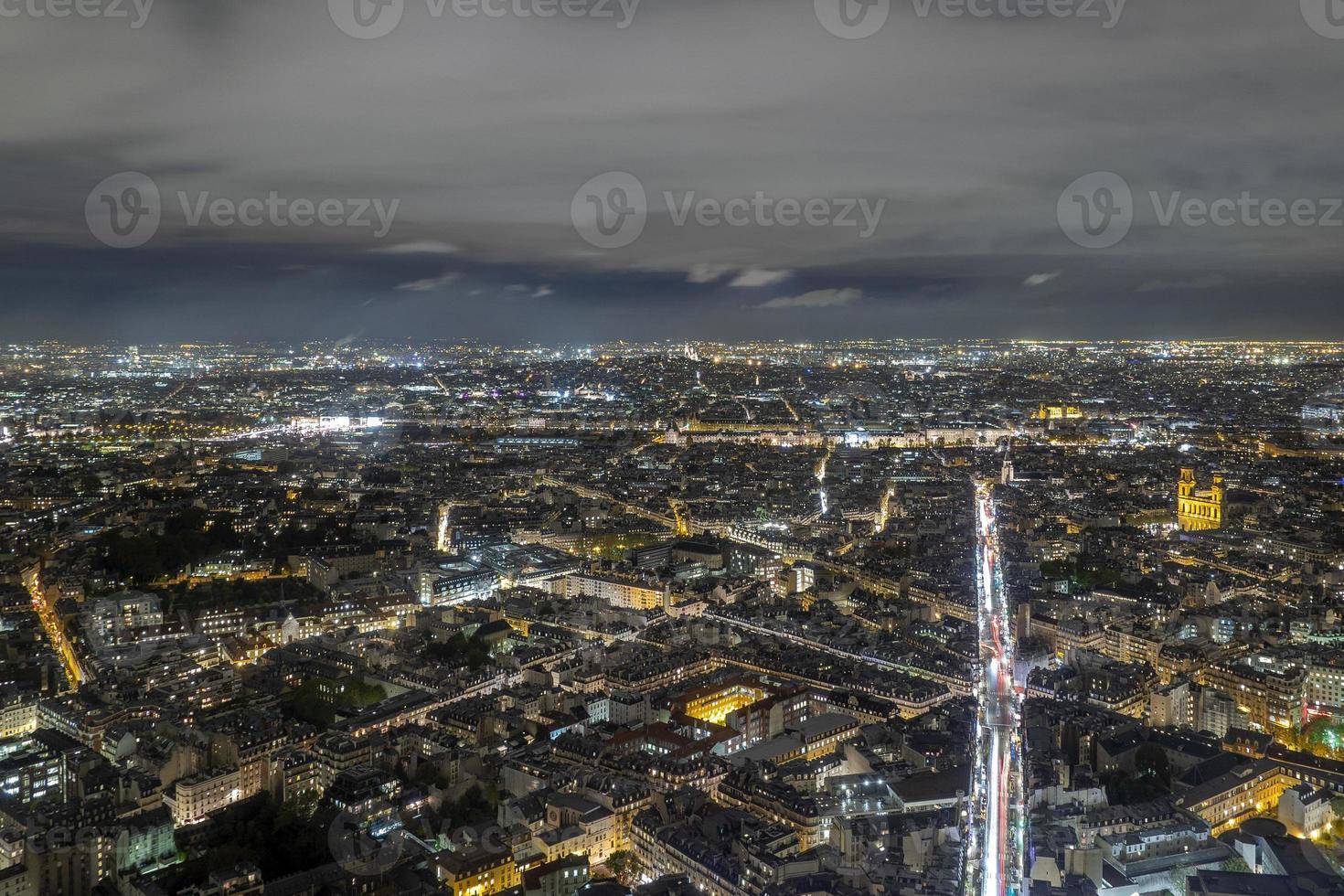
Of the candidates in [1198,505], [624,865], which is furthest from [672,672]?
[1198,505]

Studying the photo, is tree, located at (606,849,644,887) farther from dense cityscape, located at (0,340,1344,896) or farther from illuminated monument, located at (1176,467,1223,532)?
illuminated monument, located at (1176,467,1223,532)

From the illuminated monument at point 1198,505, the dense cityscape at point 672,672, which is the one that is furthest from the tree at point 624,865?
the illuminated monument at point 1198,505

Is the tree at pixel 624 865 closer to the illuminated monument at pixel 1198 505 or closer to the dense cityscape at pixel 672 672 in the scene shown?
the dense cityscape at pixel 672 672

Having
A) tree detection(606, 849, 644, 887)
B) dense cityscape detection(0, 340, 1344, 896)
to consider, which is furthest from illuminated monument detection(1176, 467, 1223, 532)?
tree detection(606, 849, 644, 887)

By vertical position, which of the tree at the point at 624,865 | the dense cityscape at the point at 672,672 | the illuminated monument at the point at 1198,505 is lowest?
the tree at the point at 624,865

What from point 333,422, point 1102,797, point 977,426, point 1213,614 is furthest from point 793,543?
point 333,422
